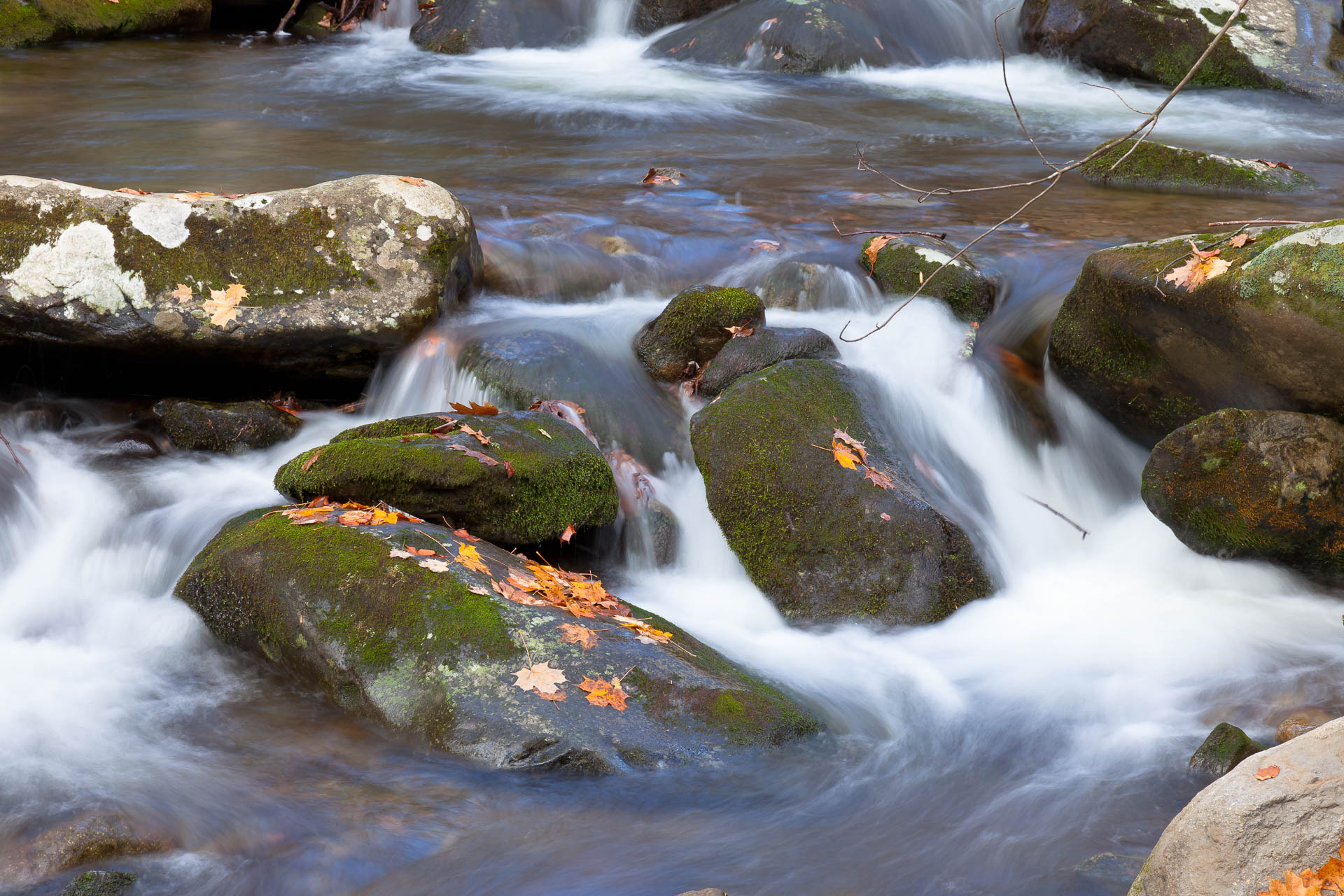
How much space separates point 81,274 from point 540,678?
393 cm

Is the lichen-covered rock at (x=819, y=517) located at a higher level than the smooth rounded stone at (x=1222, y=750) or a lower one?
higher

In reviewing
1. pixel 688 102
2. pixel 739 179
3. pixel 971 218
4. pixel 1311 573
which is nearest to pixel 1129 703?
pixel 1311 573

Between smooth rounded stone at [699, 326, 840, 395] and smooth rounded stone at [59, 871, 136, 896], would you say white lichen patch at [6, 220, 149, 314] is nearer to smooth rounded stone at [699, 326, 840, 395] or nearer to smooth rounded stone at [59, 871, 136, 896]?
smooth rounded stone at [699, 326, 840, 395]

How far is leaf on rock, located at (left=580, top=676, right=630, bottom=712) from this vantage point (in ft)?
13.2

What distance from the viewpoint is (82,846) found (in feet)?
11.0

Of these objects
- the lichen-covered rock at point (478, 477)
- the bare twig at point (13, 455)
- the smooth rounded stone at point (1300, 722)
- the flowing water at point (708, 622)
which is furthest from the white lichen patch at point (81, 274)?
the smooth rounded stone at point (1300, 722)

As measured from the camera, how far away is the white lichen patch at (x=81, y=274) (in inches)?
235

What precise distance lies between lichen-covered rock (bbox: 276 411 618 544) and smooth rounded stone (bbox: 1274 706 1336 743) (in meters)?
3.12

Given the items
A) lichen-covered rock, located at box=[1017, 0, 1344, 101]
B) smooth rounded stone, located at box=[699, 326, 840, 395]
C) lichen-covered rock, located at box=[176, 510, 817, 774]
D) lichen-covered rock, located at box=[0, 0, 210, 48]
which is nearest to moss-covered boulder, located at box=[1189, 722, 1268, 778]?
lichen-covered rock, located at box=[176, 510, 817, 774]

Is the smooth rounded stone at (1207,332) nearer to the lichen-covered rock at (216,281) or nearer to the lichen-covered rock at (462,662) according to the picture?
the lichen-covered rock at (462,662)

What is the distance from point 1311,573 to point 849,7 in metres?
11.4

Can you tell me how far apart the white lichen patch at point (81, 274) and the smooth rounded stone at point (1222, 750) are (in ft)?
18.8

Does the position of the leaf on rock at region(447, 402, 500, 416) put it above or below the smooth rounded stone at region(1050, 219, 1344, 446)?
below

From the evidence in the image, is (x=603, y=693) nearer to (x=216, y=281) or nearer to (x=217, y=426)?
(x=217, y=426)
